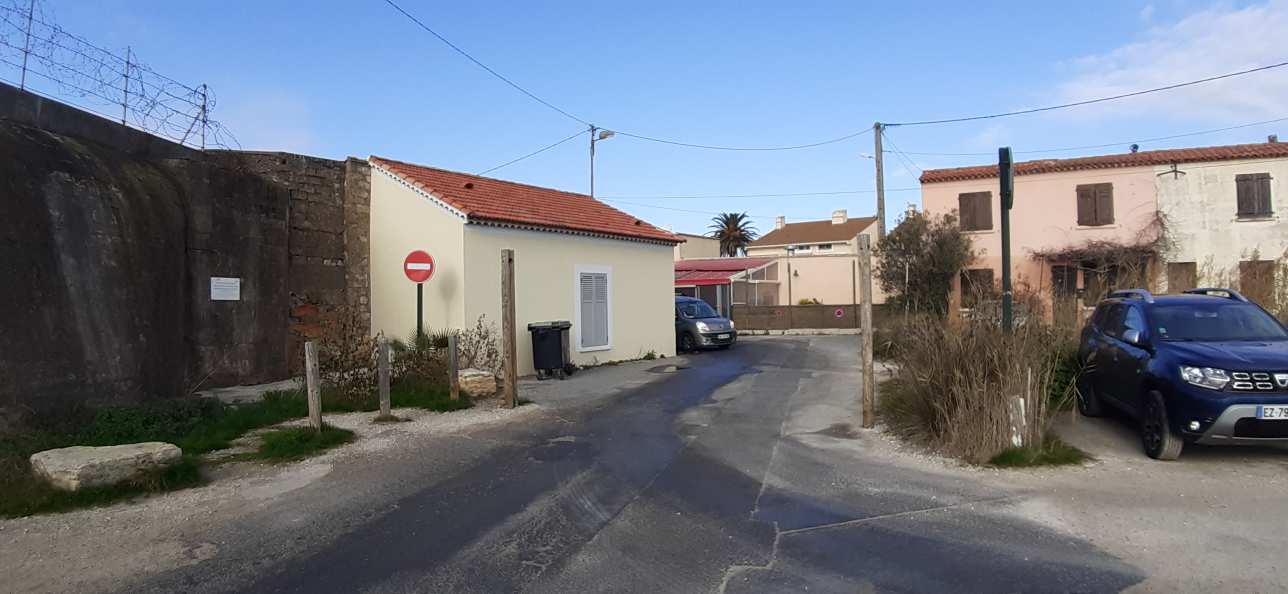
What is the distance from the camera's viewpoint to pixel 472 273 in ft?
44.6

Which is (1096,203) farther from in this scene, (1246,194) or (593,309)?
(593,309)

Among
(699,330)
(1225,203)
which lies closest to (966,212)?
(1225,203)

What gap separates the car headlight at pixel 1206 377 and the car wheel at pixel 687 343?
47.7 feet

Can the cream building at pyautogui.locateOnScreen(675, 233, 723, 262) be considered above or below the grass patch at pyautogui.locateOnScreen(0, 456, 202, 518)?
above

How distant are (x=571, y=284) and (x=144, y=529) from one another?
10955 mm

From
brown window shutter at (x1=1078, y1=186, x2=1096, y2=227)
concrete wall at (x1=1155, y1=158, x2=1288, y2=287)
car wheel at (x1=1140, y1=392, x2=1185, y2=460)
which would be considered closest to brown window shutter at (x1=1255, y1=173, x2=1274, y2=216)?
concrete wall at (x1=1155, y1=158, x2=1288, y2=287)

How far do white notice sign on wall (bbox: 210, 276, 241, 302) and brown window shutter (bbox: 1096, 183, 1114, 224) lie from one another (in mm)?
25797

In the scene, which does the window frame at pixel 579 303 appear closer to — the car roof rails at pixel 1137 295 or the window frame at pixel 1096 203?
the car roof rails at pixel 1137 295

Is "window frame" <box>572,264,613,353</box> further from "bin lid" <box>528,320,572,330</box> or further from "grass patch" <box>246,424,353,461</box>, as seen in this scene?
"grass patch" <box>246,424,353,461</box>

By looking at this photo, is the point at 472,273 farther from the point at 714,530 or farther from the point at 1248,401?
the point at 1248,401

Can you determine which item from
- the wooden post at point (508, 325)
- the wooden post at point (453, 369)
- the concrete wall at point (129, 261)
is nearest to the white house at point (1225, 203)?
the wooden post at point (508, 325)

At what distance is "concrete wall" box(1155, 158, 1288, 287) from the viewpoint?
23391 mm

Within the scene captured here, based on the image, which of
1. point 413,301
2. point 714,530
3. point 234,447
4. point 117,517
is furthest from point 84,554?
point 413,301

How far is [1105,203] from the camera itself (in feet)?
82.7
